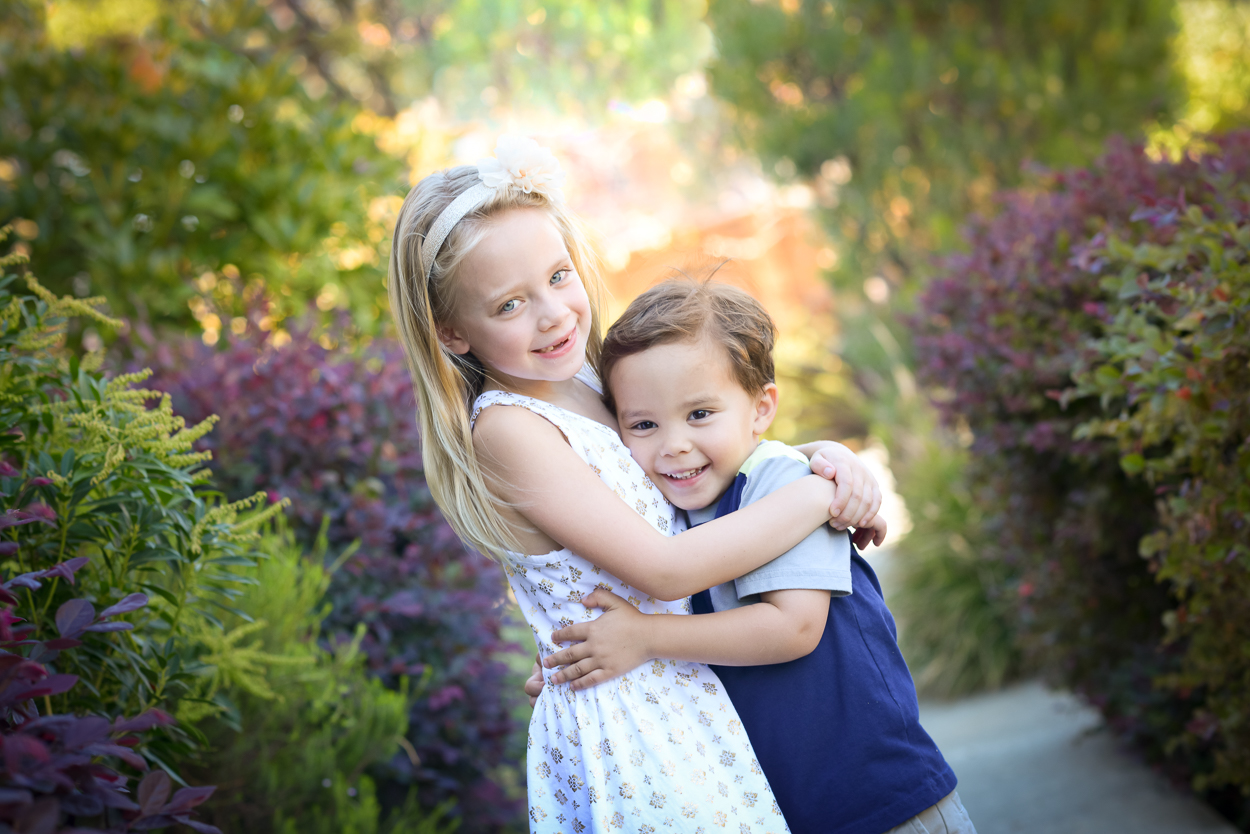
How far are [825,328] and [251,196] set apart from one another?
873 centimetres

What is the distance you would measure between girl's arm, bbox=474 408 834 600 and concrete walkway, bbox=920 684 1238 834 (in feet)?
6.28

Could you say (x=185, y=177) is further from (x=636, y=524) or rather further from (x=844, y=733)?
(x=844, y=733)

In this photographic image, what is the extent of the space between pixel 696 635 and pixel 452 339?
28.3 inches

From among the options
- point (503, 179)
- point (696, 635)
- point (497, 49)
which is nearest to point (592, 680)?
point (696, 635)

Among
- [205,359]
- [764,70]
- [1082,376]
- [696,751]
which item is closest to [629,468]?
[696,751]

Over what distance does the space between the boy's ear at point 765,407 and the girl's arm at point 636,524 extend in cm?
20

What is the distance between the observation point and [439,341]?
1.68 meters

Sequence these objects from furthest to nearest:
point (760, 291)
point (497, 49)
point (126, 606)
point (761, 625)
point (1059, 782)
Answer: point (497, 49)
point (760, 291)
point (1059, 782)
point (761, 625)
point (126, 606)

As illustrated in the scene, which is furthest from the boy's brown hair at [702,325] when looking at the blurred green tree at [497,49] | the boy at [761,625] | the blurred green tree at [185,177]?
the blurred green tree at [497,49]

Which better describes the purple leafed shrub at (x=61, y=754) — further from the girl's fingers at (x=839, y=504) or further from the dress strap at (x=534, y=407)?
the girl's fingers at (x=839, y=504)

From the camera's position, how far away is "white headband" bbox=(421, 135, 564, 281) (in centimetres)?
157

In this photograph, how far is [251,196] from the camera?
4168mm

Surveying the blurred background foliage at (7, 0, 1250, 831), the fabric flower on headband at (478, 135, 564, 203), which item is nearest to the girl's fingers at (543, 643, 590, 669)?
the fabric flower on headband at (478, 135, 564, 203)

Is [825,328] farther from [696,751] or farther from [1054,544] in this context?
[696,751]
